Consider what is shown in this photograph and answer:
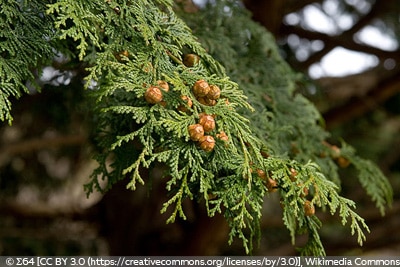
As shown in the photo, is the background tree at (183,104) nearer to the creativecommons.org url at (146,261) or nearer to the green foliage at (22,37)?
the green foliage at (22,37)

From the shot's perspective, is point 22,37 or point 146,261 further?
point 146,261

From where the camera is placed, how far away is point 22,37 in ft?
2.82

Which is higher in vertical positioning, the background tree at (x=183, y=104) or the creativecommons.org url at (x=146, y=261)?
the background tree at (x=183, y=104)

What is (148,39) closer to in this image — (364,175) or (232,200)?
(232,200)

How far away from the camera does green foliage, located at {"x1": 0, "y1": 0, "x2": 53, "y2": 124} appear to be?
32.9 inches

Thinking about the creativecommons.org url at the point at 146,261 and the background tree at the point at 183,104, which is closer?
the background tree at the point at 183,104

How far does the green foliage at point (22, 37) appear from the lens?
0.83m

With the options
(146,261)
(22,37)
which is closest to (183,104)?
(22,37)

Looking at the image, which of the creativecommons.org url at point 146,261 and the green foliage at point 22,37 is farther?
the creativecommons.org url at point 146,261

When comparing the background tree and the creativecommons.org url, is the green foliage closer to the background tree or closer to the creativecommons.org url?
the background tree

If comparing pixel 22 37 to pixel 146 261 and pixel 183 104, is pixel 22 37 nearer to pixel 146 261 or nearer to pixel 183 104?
pixel 183 104

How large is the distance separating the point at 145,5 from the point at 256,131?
0.33 m

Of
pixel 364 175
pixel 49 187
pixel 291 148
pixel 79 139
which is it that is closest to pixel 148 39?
pixel 291 148

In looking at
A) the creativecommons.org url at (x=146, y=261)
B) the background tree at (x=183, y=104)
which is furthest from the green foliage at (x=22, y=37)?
the creativecommons.org url at (x=146, y=261)
